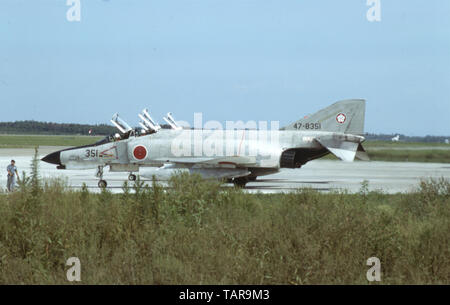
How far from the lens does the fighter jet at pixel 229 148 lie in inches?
784

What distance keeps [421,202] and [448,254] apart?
16.6 feet

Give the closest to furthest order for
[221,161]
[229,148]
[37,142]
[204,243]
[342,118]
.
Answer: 1. [204,243]
2. [342,118]
3. [221,161]
4. [229,148]
5. [37,142]

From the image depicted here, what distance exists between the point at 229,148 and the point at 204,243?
12.4 metres

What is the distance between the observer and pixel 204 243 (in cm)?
840

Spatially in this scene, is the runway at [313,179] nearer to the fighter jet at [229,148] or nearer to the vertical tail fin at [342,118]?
the fighter jet at [229,148]

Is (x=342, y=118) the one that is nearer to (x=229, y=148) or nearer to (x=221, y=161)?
(x=229, y=148)

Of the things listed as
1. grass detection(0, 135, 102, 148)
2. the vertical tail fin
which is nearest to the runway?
the vertical tail fin

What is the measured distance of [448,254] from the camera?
8.27 metres

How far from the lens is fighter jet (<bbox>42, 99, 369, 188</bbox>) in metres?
19.9

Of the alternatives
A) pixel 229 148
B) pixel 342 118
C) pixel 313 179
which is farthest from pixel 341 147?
pixel 313 179

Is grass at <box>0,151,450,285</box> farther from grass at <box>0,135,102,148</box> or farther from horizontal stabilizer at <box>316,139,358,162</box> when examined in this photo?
grass at <box>0,135,102,148</box>

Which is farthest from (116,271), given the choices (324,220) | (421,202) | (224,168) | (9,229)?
(224,168)

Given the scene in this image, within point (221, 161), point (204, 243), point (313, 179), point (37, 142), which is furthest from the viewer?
point (37, 142)
